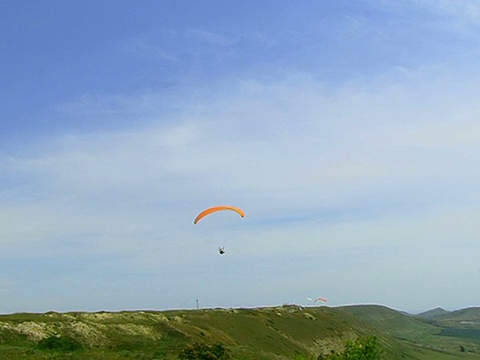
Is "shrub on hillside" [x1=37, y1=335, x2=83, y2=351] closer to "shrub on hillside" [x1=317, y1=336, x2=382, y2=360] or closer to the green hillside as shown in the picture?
the green hillside

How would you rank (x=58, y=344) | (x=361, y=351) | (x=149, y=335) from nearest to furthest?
1. (x=58, y=344)
2. (x=361, y=351)
3. (x=149, y=335)

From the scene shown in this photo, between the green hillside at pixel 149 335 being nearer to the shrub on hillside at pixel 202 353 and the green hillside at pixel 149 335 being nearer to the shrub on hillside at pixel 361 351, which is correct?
the shrub on hillside at pixel 202 353

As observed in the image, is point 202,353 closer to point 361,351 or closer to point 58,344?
point 58,344

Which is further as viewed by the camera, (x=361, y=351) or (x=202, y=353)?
(x=361, y=351)

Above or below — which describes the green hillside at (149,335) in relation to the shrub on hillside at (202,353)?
above

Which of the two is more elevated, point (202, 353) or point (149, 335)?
point (149, 335)

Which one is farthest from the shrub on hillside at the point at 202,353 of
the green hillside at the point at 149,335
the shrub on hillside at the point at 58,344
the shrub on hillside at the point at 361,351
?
the shrub on hillside at the point at 361,351

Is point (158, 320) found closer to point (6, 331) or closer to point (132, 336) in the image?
point (132, 336)

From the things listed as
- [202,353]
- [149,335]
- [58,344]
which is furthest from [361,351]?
→ [58,344]

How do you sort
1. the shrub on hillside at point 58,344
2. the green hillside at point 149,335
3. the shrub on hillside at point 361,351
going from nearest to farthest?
the green hillside at point 149,335 < the shrub on hillside at point 58,344 < the shrub on hillside at point 361,351

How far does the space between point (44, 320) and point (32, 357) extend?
1051 inches

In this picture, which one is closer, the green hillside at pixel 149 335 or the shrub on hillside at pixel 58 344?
the green hillside at pixel 149 335

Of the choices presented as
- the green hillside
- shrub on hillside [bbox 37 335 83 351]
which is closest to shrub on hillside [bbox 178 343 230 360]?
the green hillside

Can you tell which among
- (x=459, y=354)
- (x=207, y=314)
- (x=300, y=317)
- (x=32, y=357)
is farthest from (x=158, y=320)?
(x=459, y=354)
